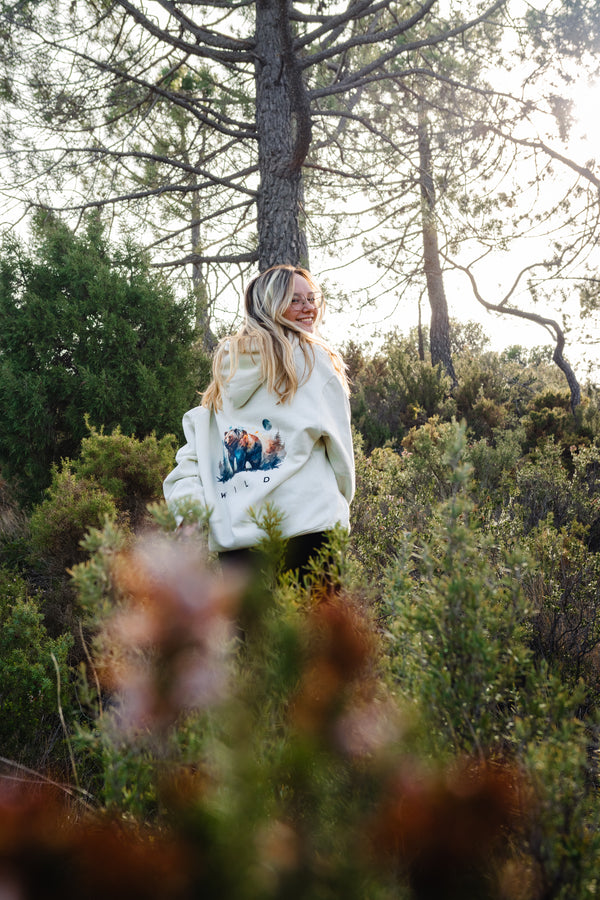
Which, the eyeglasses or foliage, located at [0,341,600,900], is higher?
the eyeglasses

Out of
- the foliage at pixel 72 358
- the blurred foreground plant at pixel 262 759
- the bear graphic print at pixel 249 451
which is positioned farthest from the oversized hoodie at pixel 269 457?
the foliage at pixel 72 358

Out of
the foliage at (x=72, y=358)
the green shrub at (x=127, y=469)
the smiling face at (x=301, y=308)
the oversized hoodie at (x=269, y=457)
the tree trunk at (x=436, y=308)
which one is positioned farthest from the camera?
the tree trunk at (x=436, y=308)

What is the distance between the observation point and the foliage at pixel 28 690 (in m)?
2.48

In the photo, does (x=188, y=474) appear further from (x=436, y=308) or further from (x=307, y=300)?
(x=436, y=308)

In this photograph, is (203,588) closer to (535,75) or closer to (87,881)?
(87,881)

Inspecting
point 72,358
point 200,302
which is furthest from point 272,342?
point 200,302

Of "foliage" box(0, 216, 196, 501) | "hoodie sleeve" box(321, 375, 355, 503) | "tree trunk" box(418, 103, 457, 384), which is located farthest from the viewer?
"tree trunk" box(418, 103, 457, 384)

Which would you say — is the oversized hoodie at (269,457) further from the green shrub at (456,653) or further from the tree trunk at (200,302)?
the tree trunk at (200,302)

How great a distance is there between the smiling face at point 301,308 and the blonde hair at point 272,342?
35mm

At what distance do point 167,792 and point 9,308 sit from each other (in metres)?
5.34

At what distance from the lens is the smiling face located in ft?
7.64

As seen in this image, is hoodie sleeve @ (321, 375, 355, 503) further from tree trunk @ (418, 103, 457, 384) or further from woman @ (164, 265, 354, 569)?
tree trunk @ (418, 103, 457, 384)

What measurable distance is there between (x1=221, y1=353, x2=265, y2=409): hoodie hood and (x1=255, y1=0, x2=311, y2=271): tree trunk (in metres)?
4.01

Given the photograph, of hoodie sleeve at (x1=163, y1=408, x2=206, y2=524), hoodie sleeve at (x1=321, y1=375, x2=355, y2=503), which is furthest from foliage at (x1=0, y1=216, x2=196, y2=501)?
hoodie sleeve at (x1=321, y1=375, x2=355, y2=503)
